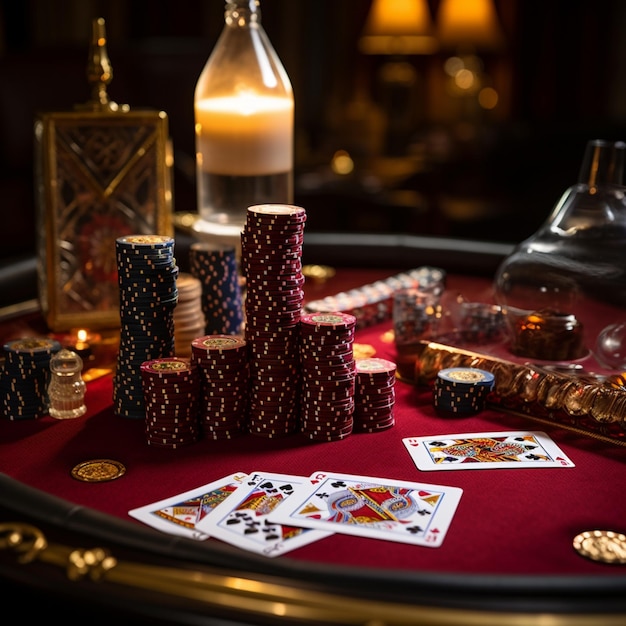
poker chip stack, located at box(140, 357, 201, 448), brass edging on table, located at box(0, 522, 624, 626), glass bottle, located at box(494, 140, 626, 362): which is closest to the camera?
brass edging on table, located at box(0, 522, 624, 626)

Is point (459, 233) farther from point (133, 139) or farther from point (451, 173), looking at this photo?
point (133, 139)

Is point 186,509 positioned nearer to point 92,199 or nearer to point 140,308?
point 140,308

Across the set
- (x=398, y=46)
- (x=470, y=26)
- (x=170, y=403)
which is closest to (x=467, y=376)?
(x=170, y=403)

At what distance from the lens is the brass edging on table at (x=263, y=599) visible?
121cm

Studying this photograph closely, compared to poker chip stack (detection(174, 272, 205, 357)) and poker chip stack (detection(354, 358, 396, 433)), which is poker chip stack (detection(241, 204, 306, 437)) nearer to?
poker chip stack (detection(354, 358, 396, 433))

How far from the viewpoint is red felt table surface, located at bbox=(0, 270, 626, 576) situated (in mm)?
1459

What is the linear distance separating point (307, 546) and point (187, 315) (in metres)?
0.90

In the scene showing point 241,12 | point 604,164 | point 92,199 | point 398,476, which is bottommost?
point 398,476

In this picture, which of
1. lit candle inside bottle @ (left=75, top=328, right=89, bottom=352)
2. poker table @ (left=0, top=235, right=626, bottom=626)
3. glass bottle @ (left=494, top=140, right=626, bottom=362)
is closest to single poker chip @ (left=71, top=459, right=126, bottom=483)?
poker table @ (left=0, top=235, right=626, bottom=626)

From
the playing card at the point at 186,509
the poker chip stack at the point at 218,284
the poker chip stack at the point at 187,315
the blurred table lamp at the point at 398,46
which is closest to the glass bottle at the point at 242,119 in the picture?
the poker chip stack at the point at 218,284

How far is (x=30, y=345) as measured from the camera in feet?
6.78

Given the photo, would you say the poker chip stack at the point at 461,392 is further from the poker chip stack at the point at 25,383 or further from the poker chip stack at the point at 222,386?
the poker chip stack at the point at 25,383

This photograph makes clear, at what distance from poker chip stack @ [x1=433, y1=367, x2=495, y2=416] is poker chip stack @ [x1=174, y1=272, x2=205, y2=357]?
23.1 inches

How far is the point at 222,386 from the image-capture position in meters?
1.89
